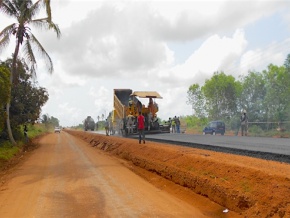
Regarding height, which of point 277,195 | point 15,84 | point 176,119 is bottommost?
point 277,195

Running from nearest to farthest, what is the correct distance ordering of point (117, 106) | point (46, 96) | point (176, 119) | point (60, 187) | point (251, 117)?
point (60, 187)
point (46, 96)
point (117, 106)
point (176, 119)
point (251, 117)

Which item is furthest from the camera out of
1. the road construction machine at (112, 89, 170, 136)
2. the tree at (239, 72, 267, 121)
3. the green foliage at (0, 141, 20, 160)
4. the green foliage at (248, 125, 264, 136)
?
the tree at (239, 72, 267, 121)

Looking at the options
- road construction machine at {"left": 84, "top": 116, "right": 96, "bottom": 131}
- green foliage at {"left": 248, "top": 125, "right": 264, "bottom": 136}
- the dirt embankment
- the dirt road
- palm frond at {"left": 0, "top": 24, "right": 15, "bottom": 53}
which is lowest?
the dirt road

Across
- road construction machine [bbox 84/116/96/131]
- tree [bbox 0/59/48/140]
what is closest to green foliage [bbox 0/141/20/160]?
tree [bbox 0/59/48/140]

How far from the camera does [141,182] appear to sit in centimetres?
976

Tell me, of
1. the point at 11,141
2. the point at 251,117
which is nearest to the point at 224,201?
the point at 11,141

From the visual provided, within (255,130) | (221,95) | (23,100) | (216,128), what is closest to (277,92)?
(221,95)

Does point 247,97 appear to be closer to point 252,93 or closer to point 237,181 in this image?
point 252,93

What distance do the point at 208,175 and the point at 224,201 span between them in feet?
4.39

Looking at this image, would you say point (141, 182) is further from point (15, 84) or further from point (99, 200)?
point (15, 84)

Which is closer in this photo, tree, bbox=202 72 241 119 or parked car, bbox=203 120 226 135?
parked car, bbox=203 120 226 135

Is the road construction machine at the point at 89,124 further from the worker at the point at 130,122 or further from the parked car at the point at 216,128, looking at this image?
the worker at the point at 130,122

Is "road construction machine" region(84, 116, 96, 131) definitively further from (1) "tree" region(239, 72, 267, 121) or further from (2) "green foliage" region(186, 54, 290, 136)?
(1) "tree" region(239, 72, 267, 121)

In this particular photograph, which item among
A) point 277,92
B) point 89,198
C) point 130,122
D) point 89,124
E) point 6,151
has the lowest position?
point 89,198
